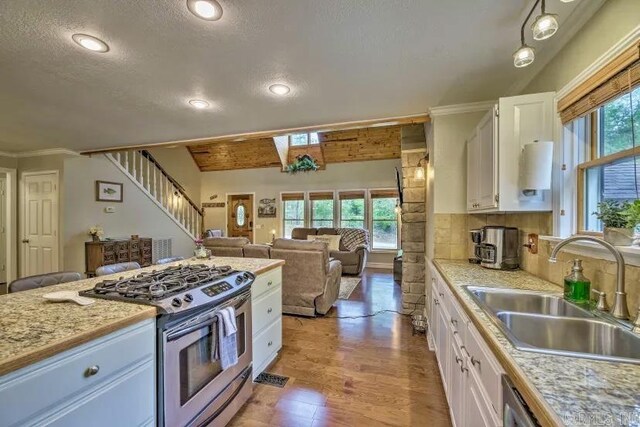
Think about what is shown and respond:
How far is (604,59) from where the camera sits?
4.45 feet

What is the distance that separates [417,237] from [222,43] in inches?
121

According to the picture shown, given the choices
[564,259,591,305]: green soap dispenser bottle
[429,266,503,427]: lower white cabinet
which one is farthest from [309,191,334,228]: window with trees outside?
[564,259,591,305]: green soap dispenser bottle

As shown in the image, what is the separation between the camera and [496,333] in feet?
3.41

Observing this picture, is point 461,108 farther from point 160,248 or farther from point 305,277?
point 160,248

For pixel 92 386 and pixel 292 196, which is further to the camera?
pixel 292 196

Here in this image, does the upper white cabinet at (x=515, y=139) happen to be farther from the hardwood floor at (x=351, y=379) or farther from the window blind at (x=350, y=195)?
the window blind at (x=350, y=195)

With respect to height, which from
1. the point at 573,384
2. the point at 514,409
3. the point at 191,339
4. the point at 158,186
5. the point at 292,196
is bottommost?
the point at 191,339

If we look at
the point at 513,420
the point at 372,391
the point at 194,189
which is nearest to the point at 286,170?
the point at 194,189

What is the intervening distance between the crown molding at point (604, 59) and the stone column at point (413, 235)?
6.71ft

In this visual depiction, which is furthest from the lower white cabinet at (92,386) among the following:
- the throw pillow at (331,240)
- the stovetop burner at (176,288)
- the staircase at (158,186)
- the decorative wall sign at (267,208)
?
the decorative wall sign at (267,208)

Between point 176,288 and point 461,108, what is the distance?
289cm

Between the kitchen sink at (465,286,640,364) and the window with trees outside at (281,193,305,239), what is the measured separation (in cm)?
667

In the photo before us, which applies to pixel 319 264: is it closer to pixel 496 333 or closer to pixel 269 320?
pixel 269 320

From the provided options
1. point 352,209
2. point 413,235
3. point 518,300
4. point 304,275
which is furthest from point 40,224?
point 518,300
